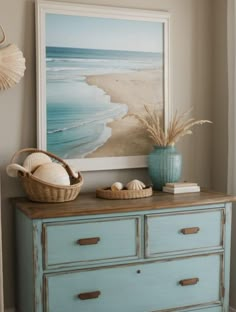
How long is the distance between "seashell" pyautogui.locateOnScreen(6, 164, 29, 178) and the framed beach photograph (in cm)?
28

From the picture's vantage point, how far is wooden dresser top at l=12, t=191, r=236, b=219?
8.54 ft

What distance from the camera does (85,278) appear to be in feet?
8.82

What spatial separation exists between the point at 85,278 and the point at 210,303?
815 mm

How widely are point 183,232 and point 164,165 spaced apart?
485 millimetres

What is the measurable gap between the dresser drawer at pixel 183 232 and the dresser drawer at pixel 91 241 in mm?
88

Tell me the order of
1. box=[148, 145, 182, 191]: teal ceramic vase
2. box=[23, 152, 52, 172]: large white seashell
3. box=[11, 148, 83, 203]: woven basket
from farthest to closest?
box=[148, 145, 182, 191]: teal ceramic vase → box=[23, 152, 52, 172]: large white seashell → box=[11, 148, 83, 203]: woven basket

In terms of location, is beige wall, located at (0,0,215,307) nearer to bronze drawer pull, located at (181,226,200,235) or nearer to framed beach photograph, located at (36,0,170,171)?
framed beach photograph, located at (36,0,170,171)

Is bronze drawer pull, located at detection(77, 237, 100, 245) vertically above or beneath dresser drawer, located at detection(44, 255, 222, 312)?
above

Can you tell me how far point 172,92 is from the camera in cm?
346

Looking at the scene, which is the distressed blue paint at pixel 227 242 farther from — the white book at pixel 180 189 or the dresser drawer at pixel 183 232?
the white book at pixel 180 189

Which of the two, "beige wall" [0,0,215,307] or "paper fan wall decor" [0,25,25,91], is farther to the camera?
"beige wall" [0,0,215,307]

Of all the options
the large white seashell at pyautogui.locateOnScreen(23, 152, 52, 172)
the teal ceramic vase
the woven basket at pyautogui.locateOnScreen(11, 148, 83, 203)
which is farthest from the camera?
the teal ceramic vase

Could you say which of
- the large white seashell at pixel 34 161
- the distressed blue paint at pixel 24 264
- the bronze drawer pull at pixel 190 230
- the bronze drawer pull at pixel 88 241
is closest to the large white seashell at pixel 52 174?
the large white seashell at pixel 34 161

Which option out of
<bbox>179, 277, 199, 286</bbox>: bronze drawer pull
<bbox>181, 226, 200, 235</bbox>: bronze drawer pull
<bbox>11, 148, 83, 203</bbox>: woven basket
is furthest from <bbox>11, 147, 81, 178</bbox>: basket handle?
<bbox>179, 277, 199, 286</bbox>: bronze drawer pull
